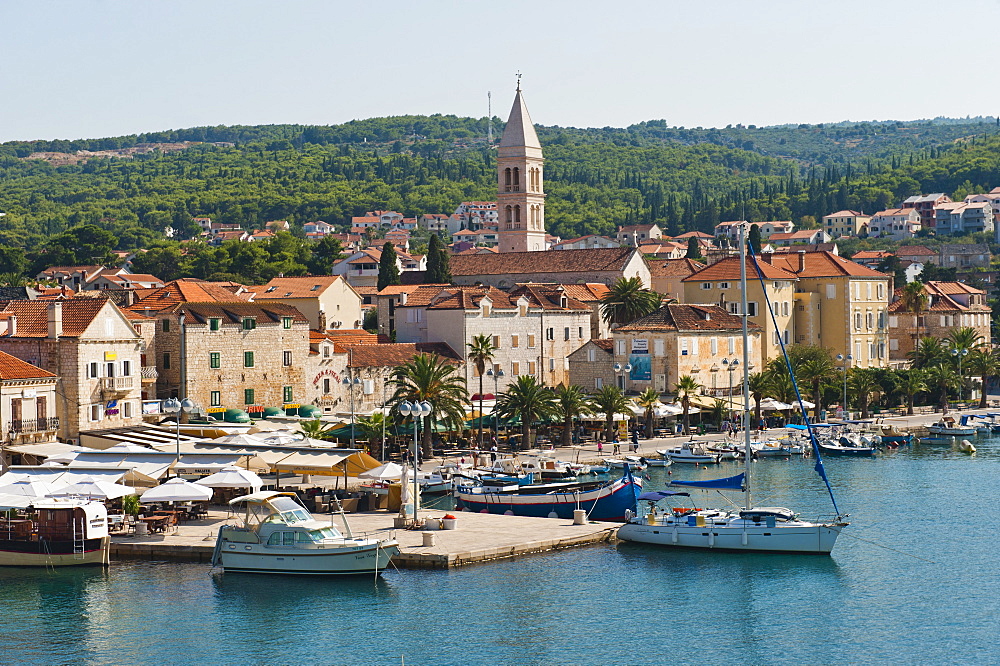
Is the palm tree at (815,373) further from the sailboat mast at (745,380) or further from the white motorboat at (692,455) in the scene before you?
the sailboat mast at (745,380)

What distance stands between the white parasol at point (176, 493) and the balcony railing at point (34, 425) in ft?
51.1

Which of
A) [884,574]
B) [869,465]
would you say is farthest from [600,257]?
[884,574]

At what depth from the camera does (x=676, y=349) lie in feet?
277

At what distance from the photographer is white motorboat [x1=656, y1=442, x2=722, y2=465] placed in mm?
69188

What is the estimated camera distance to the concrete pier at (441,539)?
40969mm

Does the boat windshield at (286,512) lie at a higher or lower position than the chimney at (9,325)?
lower

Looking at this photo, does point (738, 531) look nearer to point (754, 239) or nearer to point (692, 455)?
point (692, 455)

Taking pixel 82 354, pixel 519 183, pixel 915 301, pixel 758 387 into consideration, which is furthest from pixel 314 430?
pixel 519 183

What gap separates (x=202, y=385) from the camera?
234 ft

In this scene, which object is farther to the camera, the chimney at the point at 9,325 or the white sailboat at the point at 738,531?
the chimney at the point at 9,325

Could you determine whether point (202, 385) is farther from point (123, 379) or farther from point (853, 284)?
point (853, 284)

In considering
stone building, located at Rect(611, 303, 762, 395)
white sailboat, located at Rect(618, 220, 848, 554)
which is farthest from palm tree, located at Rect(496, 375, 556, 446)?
white sailboat, located at Rect(618, 220, 848, 554)

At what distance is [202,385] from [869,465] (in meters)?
34.6

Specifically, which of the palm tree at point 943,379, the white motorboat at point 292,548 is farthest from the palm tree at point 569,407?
the palm tree at point 943,379
